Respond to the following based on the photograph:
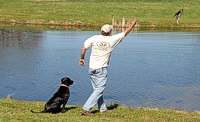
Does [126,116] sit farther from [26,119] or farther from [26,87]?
[26,87]

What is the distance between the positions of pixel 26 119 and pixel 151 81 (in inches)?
550

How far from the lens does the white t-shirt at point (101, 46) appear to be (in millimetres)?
12492

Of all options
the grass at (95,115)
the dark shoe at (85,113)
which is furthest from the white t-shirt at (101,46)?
the grass at (95,115)

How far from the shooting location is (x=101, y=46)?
1253 centimetres

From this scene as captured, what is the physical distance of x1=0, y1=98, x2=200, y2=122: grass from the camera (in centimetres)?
1219

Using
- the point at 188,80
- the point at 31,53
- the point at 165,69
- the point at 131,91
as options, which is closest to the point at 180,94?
the point at 131,91

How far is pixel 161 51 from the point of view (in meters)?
38.0

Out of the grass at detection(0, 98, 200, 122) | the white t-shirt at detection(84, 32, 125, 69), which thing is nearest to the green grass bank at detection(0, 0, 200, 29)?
the grass at detection(0, 98, 200, 122)

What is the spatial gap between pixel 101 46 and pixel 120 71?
1547cm

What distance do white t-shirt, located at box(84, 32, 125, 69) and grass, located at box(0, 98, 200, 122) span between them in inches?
57.6

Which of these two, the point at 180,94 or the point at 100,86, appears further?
the point at 180,94

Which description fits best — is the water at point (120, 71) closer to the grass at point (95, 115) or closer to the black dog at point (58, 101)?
the grass at point (95, 115)

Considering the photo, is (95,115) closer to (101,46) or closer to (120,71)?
(101,46)

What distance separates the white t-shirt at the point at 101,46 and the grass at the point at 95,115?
146cm
